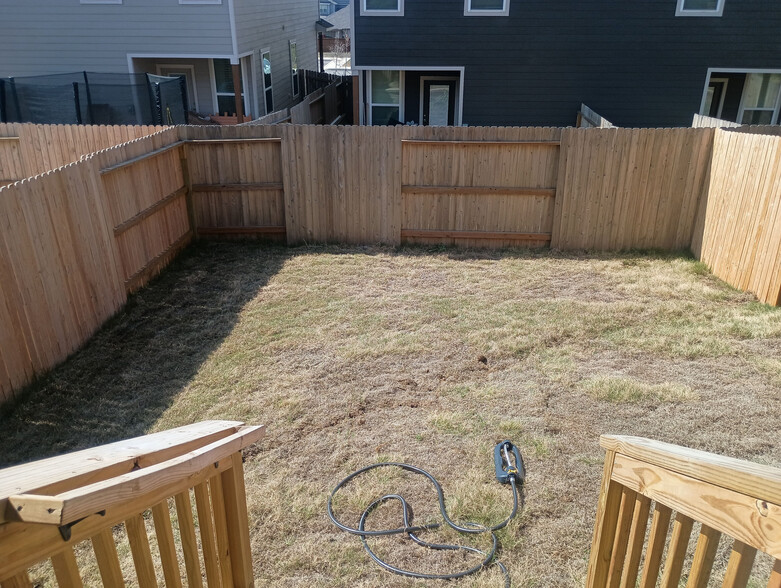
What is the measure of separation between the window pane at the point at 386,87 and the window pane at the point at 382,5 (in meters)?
1.50

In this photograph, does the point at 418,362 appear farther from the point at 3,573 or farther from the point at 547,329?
the point at 3,573

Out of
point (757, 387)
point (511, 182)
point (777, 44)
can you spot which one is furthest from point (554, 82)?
point (757, 387)

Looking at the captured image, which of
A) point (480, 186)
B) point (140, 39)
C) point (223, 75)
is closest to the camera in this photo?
point (480, 186)

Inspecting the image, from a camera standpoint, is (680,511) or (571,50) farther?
(571,50)

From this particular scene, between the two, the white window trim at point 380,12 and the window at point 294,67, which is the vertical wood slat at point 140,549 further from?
the window at point 294,67

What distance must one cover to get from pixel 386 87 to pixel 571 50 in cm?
430

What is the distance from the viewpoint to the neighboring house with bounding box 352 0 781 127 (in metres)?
12.9

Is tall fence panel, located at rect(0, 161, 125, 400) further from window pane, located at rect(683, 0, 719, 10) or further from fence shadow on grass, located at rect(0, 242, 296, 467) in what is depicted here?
window pane, located at rect(683, 0, 719, 10)

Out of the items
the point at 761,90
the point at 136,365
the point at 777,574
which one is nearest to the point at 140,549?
the point at 777,574

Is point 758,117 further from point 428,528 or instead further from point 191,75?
point 428,528

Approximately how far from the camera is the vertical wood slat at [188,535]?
185 cm

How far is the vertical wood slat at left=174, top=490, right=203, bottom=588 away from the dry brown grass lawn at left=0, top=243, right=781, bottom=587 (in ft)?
4.31

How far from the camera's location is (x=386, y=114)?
14.5 meters

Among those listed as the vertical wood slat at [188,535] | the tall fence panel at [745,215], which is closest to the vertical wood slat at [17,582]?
the vertical wood slat at [188,535]
